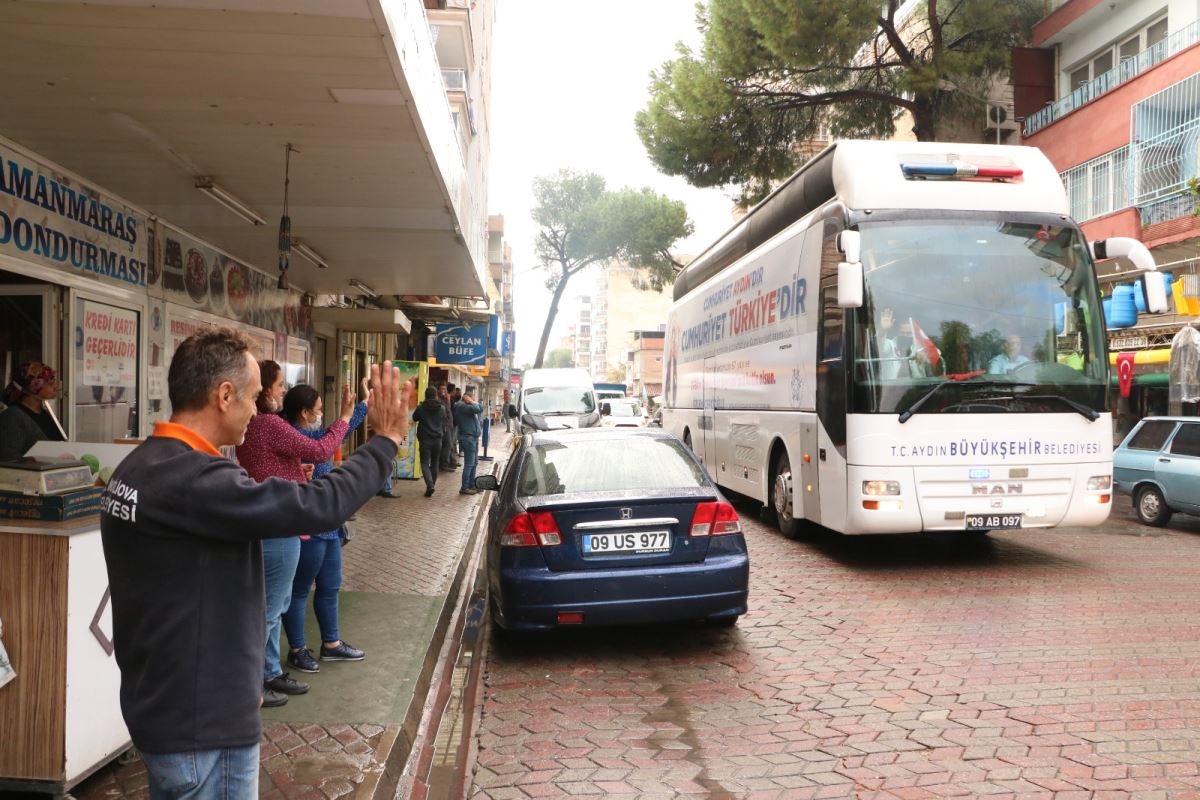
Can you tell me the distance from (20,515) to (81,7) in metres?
2.31

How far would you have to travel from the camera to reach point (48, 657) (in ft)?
11.5

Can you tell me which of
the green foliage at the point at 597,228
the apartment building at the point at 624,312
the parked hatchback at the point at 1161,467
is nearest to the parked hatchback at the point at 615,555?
the parked hatchback at the point at 1161,467

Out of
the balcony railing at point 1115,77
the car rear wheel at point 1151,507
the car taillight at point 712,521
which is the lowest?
the car rear wheel at point 1151,507

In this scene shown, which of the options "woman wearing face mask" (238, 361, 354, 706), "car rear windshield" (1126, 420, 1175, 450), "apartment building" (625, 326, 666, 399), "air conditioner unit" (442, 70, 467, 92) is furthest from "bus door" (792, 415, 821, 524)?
"apartment building" (625, 326, 666, 399)

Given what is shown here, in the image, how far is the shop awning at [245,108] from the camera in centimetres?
432

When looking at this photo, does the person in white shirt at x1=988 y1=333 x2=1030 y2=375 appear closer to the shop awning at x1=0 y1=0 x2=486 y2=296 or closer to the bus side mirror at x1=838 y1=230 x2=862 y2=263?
the bus side mirror at x1=838 y1=230 x2=862 y2=263

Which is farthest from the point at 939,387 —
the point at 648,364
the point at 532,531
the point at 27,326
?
the point at 648,364

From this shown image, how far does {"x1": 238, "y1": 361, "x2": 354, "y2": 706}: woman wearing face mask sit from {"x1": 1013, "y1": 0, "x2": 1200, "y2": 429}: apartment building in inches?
570

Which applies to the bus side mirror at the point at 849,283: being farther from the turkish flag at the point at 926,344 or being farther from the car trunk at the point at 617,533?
Result: the car trunk at the point at 617,533

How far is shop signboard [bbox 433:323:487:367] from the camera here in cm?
2325

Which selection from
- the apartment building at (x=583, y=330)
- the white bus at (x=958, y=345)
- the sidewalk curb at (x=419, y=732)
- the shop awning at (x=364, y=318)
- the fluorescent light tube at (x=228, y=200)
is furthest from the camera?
the apartment building at (x=583, y=330)

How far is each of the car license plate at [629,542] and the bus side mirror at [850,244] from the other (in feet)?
11.1

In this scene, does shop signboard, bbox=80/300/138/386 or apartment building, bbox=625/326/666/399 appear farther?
apartment building, bbox=625/326/666/399

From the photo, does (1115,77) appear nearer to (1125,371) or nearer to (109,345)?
(1125,371)
